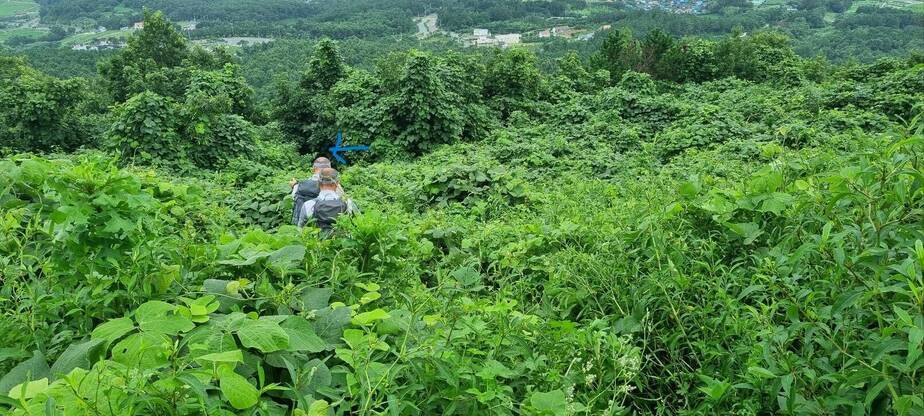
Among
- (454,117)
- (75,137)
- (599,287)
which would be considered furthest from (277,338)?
(75,137)

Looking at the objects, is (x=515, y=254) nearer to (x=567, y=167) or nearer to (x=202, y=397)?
(x=202, y=397)

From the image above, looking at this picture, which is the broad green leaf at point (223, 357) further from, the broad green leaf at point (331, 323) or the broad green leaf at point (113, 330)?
the broad green leaf at point (331, 323)

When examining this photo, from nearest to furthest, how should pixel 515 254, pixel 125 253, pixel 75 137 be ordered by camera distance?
pixel 125 253
pixel 515 254
pixel 75 137

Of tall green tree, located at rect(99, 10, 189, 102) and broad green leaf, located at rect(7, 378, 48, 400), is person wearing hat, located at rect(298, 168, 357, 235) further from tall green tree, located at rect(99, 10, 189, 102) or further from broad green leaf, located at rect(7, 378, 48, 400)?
tall green tree, located at rect(99, 10, 189, 102)

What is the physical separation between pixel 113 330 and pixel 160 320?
0.11 meters

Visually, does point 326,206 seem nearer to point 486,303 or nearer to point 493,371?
point 486,303

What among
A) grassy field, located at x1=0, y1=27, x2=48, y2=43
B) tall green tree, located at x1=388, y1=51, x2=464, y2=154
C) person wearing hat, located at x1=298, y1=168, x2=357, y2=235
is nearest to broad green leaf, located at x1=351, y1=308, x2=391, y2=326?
person wearing hat, located at x1=298, y1=168, x2=357, y2=235

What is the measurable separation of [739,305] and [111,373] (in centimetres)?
194

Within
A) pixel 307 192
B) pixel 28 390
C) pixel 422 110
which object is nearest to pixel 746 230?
pixel 28 390

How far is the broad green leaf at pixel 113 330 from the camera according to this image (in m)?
1.38

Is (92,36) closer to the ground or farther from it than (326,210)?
farther from it

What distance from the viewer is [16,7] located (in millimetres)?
78625

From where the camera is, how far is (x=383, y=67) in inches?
504

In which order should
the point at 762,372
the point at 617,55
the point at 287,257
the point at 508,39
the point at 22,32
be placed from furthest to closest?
the point at 22,32 → the point at 508,39 → the point at 617,55 → the point at 287,257 → the point at 762,372
